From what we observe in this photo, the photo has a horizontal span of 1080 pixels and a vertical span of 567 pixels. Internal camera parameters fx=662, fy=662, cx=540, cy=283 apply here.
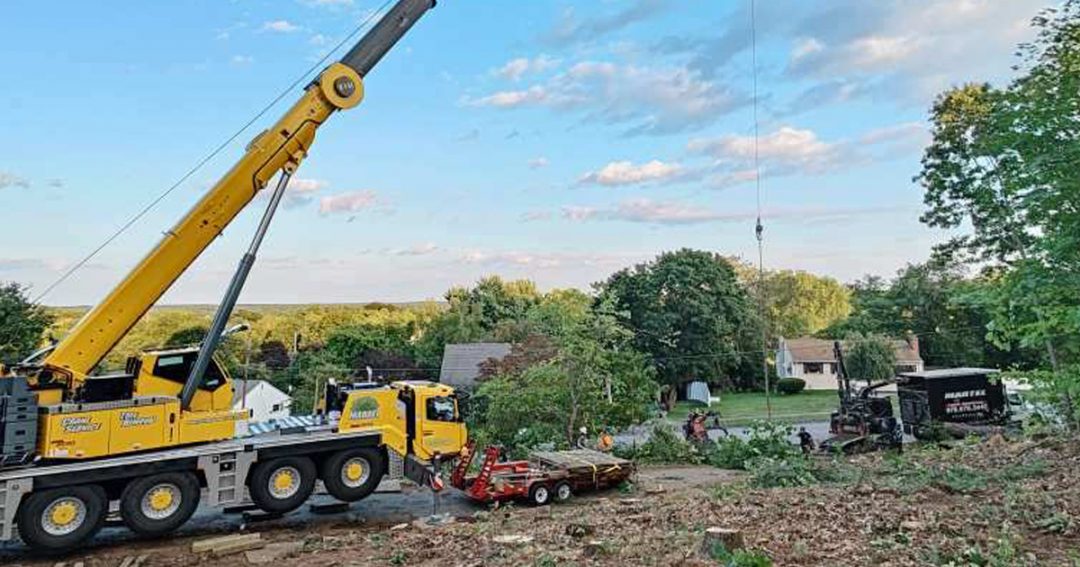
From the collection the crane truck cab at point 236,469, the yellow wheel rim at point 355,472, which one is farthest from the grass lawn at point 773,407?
the yellow wheel rim at point 355,472

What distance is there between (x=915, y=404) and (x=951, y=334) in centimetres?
2677

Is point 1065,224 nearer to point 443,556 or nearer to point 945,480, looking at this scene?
point 945,480

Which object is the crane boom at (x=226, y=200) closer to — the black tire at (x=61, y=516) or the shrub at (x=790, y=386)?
the black tire at (x=61, y=516)

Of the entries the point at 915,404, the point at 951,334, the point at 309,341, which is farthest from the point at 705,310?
the point at 309,341

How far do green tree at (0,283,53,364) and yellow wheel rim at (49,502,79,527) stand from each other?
621 inches

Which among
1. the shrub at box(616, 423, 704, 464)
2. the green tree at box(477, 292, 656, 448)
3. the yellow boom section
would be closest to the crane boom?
the yellow boom section

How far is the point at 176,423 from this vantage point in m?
10.2

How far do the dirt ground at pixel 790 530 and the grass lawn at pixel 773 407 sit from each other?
86.4 feet

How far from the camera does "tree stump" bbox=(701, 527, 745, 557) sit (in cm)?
569

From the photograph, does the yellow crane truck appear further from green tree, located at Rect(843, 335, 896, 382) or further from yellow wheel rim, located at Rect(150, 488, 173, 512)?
green tree, located at Rect(843, 335, 896, 382)

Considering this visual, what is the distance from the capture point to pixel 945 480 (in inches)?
347

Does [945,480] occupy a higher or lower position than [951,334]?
lower

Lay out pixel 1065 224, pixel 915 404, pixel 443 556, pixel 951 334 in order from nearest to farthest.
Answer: pixel 443 556 → pixel 1065 224 → pixel 915 404 → pixel 951 334

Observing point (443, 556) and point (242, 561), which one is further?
point (242, 561)
